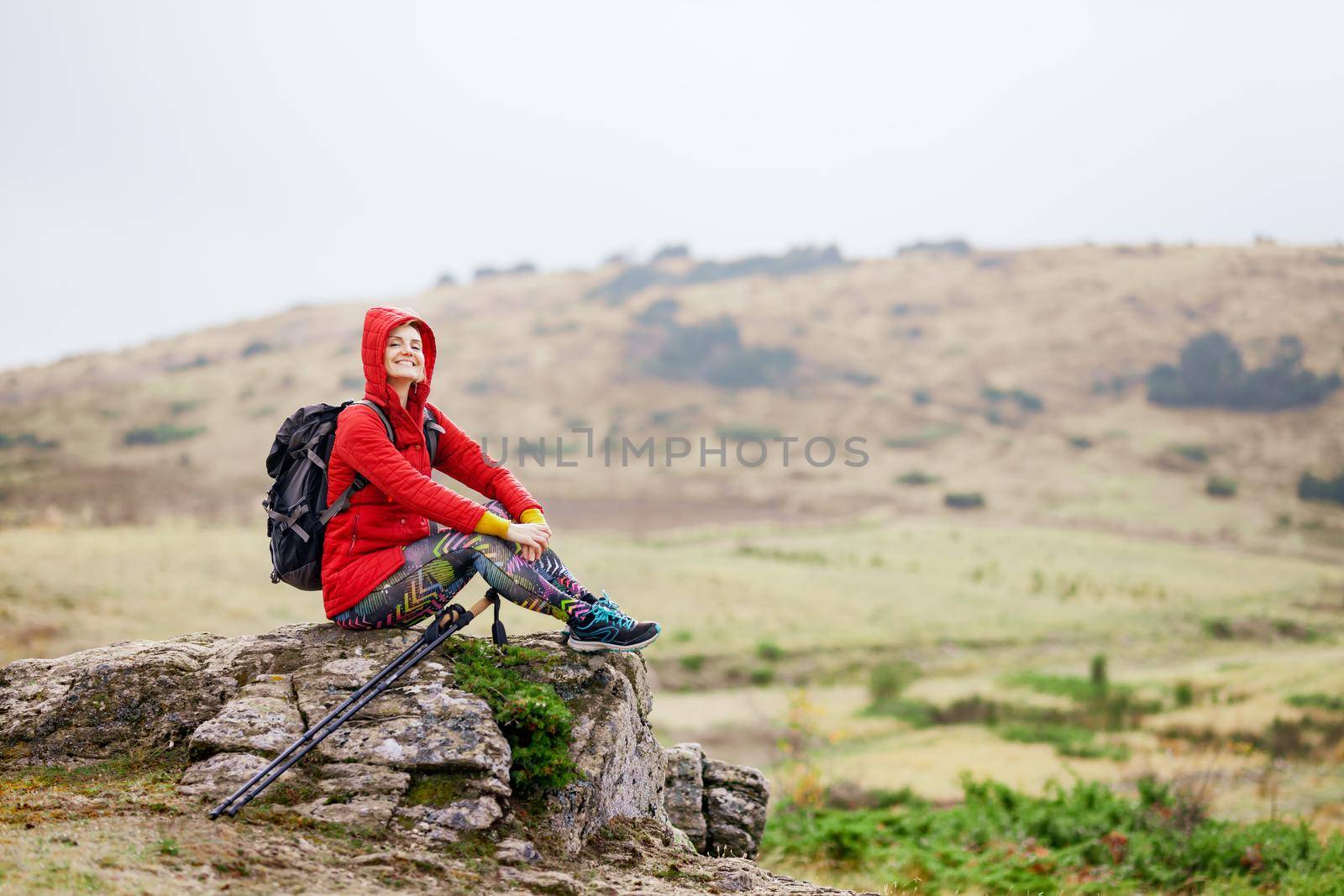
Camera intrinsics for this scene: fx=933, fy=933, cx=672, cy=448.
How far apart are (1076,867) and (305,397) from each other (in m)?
53.8

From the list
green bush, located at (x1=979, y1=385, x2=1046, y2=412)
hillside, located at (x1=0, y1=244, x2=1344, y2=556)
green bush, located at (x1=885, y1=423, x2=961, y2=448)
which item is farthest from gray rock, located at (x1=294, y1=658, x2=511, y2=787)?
green bush, located at (x1=979, y1=385, x2=1046, y2=412)

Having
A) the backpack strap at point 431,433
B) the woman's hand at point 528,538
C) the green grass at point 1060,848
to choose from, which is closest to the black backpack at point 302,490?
the backpack strap at point 431,433

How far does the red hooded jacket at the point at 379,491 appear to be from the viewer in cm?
467

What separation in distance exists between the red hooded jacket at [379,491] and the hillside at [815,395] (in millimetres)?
32870

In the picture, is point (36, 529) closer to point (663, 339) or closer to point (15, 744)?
point (15, 744)

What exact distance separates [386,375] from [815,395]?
5827cm

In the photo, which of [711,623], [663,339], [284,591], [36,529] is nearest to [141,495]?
[36,529]

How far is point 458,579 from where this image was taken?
488 centimetres

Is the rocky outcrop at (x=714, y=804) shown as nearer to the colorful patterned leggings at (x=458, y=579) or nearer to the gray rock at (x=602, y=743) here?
the gray rock at (x=602, y=743)

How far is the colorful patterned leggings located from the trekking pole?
0.49ft

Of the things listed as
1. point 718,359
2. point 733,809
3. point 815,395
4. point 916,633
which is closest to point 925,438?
point 815,395

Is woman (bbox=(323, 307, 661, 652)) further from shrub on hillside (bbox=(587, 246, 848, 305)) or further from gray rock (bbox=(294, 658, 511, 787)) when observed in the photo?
shrub on hillside (bbox=(587, 246, 848, 305))

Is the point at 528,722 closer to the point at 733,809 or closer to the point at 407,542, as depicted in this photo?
the point at 407,542

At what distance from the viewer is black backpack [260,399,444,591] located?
4824 mm
